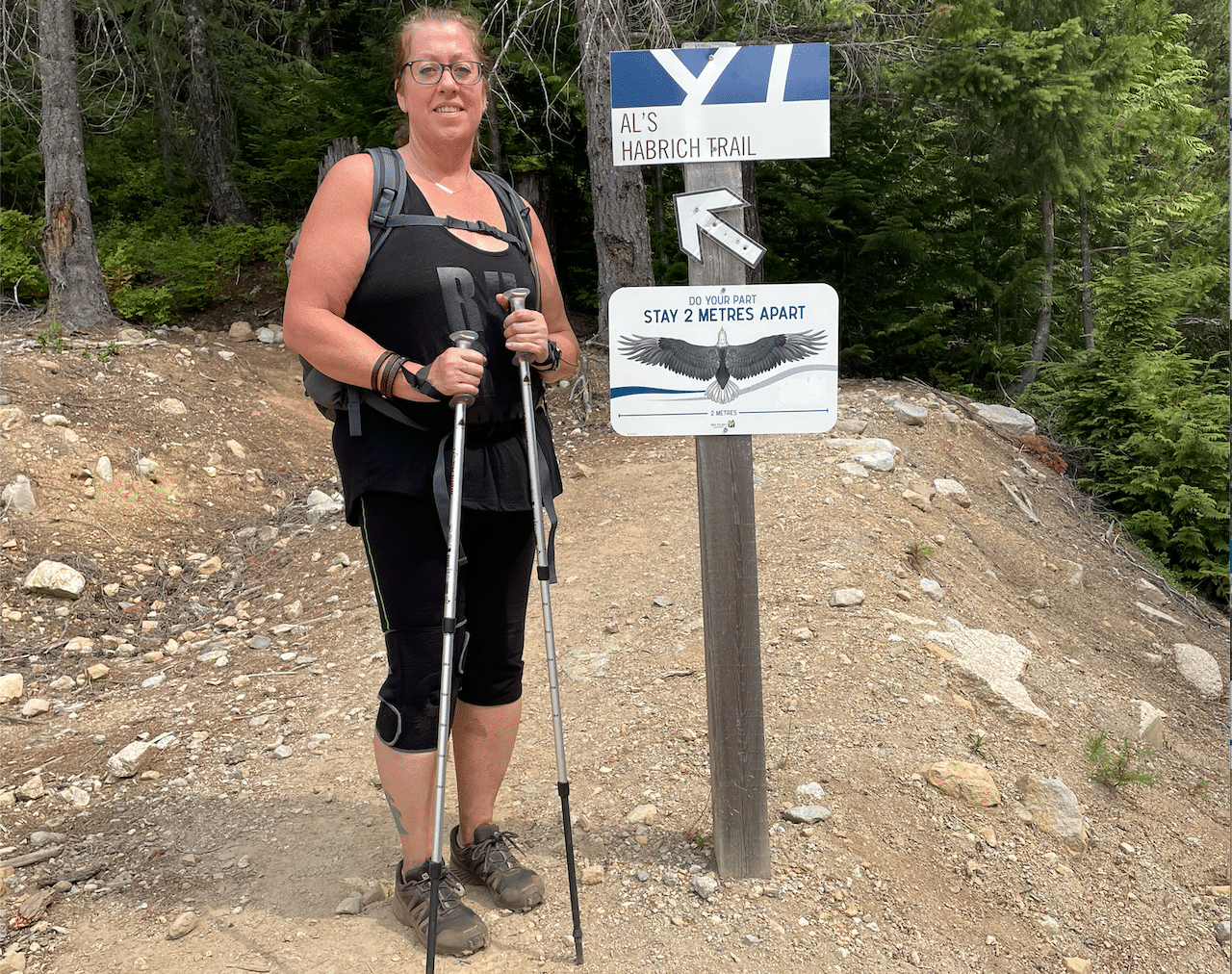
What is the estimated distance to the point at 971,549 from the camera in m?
6.35

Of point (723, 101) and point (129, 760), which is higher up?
point (723, 101)

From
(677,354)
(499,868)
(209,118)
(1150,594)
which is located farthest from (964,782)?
(209,118)

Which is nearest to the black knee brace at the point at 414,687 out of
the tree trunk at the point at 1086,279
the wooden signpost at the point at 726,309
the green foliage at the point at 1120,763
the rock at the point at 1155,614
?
the wooden signpost at the point at 726,309

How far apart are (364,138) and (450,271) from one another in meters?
9.12

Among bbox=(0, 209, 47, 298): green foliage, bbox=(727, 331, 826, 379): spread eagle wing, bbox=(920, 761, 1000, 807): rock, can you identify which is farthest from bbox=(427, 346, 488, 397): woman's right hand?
bbox=(0, 209, 47, 298): green foliage

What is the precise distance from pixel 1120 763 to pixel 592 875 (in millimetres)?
2216

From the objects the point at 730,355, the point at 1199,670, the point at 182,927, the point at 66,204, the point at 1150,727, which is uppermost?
the point at 730,355

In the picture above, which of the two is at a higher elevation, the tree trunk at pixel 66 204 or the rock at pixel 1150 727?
the tree trunk at pixel 66 204

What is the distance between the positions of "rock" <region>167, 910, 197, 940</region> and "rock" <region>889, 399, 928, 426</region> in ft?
20.8

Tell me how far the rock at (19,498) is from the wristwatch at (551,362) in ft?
16.4

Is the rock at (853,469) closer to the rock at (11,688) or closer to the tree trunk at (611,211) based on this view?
the tree trunk at (611,211)

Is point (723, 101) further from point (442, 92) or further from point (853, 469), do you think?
point (853, 469)

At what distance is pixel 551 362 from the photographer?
2.80m

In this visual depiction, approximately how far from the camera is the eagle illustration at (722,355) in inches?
114
